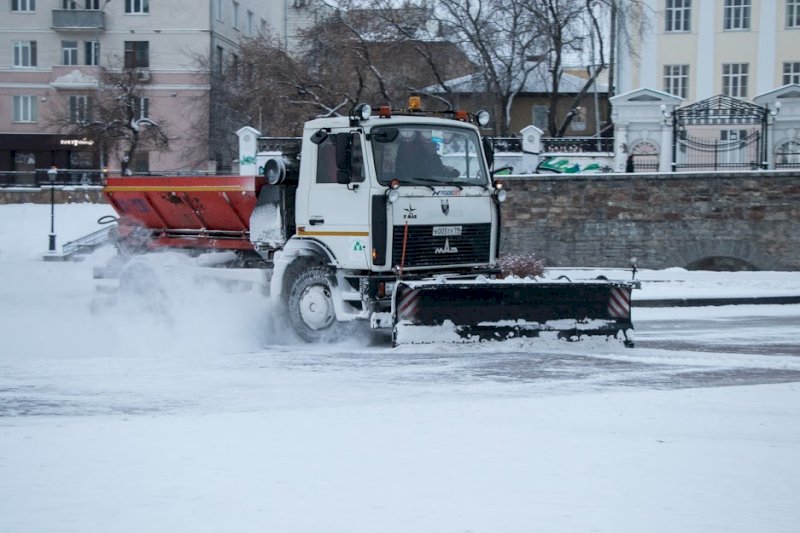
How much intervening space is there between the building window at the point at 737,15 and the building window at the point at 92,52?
3266 cm

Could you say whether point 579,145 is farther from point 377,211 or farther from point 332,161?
point 377,211

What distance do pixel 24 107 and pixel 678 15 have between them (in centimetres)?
3525

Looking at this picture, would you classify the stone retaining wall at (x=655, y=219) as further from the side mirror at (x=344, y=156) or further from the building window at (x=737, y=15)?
the building window at (x=737, y=15)

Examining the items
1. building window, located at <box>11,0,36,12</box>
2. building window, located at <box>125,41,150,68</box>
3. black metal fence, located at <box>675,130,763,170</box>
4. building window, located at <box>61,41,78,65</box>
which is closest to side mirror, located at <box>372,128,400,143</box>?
black metal fence, located at <box>675,130,763,170</box>

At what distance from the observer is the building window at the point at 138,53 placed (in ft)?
175

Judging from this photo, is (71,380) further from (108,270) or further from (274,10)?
(274,10)

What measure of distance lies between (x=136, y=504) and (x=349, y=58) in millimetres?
29310

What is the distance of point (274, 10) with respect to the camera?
6294cm

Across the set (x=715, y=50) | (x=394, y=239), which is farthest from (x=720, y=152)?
(x=715, y=50)

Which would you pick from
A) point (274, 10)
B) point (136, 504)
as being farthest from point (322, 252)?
point (274, 10)

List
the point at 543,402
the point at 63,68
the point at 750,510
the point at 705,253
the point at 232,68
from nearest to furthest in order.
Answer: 1. the point at 750,510
2. the point at 543,402
3. the point at 705,253
4. the point at 232,68
5. the point at 63,68

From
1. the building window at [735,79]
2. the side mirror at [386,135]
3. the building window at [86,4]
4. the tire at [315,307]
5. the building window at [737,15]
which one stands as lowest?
the tire at [315,307]

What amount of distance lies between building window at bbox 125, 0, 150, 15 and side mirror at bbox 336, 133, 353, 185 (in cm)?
4555

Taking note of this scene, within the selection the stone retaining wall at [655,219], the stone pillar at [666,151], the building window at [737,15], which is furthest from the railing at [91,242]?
the building window at [737,15]
